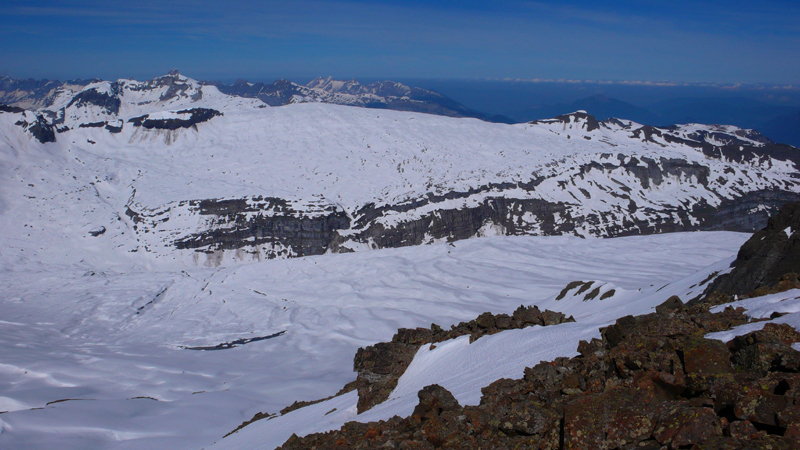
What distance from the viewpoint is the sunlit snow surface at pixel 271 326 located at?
18797mm

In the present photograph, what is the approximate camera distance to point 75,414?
2769 cm

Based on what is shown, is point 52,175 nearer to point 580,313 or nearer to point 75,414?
point 75,414

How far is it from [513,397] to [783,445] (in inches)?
191

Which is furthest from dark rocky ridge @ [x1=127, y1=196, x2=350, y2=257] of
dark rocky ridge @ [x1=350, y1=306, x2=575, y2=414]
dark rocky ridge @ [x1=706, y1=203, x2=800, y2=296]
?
dark rocky ridge @ [x1=706, y1=203, x2=800, y2=296]

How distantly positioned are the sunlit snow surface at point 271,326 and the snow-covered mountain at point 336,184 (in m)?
18.2

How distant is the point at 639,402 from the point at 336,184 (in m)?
107

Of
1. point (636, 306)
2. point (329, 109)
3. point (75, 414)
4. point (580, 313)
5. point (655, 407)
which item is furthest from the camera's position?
point (329, 109)

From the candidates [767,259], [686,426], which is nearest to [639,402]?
[686,426]

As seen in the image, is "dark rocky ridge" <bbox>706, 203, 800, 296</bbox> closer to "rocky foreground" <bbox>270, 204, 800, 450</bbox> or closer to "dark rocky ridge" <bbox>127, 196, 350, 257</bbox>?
"rocky foreground" <bbox>270, 204, 800, 450</bbox>

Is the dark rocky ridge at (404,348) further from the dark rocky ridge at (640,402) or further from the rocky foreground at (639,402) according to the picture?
the dark rocky ridge at (640,402)

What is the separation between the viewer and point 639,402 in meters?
7.01

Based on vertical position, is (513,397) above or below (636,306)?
above

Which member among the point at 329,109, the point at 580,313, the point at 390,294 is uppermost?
the point at 329,109

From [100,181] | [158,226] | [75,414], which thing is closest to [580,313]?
[75,414]
